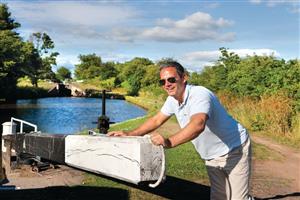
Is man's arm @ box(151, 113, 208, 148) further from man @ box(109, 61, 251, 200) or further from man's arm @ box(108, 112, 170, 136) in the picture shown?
man's arm @ box(108, 112, 170, 136)

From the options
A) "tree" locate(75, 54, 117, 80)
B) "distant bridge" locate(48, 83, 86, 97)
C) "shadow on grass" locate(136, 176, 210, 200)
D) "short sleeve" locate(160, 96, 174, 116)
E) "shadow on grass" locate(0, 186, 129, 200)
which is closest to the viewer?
"short sleeve" locate(160, 96, 174, 116)

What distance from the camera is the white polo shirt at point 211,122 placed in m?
3.99

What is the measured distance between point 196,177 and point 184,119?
5.17 metres

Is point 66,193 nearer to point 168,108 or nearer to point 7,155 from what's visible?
point 7,155

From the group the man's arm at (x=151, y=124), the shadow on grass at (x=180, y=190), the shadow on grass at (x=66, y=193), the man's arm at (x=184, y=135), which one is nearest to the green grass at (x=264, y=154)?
the shadow on grass at (x=180, y=190)

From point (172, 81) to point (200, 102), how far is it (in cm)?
32

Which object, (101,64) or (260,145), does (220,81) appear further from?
(101,64)

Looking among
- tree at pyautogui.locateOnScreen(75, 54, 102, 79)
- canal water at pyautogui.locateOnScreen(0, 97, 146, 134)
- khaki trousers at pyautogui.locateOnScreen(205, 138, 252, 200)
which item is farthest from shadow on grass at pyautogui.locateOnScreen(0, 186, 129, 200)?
tree at pyautogui.locateOnScreen(75, 54, 102, 79)

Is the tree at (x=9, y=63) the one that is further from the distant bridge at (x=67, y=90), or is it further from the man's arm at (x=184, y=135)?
the man's arm at (x=184, y=135)

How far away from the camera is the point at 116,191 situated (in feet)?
25.9

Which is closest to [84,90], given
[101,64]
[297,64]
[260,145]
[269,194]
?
[101,64]

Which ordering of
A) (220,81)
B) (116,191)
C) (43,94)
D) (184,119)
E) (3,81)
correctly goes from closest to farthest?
(184,119) → (116,191) → (220,81) → (3,81) → (43,94)

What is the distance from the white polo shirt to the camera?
3.99 meters

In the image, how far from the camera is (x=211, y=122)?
4.20 metres
